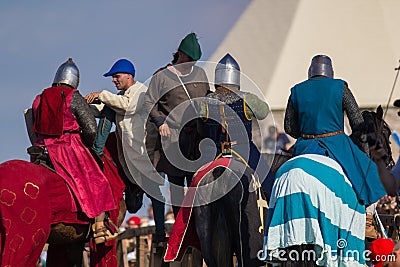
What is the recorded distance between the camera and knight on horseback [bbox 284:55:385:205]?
9.20 m

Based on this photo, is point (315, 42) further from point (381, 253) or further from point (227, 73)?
point (381, 253)

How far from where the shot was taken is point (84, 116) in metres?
10.7

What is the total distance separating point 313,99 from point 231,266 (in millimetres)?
1676

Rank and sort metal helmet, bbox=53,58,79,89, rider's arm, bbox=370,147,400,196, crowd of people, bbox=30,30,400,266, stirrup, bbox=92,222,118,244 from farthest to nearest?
metal helmet, bbox=53,58,79,89
stirrup, bbox=92,222,118,244
crowd of people, bbox=30,30,400,266
rider's arm, bbox=370,147,400,196

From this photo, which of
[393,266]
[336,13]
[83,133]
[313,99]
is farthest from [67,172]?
[336,13]

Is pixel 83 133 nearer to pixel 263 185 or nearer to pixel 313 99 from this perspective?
pixel 263 185

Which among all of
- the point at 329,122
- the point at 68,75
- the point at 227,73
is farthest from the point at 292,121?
the point at 68,75

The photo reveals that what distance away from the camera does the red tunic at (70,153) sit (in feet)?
34.4

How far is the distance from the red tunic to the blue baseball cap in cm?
84

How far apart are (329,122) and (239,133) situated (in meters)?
1.07

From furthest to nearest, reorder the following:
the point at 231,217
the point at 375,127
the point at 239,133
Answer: the point at 239,133, the point at 231,217, the point at 375,127

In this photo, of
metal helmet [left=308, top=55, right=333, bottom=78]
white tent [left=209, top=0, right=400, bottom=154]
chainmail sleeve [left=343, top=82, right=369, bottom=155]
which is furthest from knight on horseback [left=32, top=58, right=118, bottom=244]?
white tent [left=209, top=0, right=400, bottom=154]

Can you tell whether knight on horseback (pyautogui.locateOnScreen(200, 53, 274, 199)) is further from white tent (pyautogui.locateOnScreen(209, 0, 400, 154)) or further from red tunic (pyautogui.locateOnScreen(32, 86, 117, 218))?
white tent (pyautogui.locateOnScreen(209, 0, 400, 154))

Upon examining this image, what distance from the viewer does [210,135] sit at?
34.4 feet
